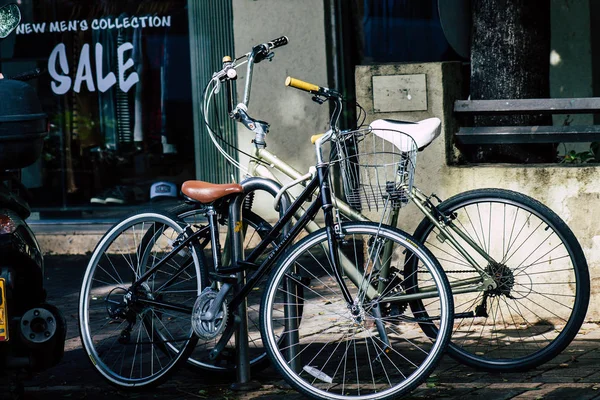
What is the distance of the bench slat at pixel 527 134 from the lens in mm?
6465

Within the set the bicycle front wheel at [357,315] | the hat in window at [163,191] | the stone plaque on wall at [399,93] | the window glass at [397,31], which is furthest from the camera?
the hat in window at [163,191]

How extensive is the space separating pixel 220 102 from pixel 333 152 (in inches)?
203

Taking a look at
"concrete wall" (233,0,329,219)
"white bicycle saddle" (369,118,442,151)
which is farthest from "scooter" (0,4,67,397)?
"concrete wall" (233,0,329,219)

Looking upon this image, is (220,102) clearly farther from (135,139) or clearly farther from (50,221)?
(50,221)

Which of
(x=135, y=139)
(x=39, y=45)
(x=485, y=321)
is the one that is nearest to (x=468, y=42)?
(x=485, y=321)

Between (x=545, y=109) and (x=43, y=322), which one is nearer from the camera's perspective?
(x=43, y=322)

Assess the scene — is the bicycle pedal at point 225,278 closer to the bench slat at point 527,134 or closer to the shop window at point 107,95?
the bench slat at point 527,134

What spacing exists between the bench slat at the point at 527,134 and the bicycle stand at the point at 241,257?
1773mm

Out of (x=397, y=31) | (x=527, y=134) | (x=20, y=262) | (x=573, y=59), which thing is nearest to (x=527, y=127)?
(x=527, y=134)

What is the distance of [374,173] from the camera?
539 cm

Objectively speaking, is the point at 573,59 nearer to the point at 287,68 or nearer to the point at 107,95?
the point at 287,68

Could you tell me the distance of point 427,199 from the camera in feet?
18.2

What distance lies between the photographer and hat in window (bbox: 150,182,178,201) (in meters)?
10.5

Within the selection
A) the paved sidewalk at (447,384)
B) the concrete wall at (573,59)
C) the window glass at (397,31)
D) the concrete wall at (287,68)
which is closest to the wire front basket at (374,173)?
the paved sidewalk at (447,384)
